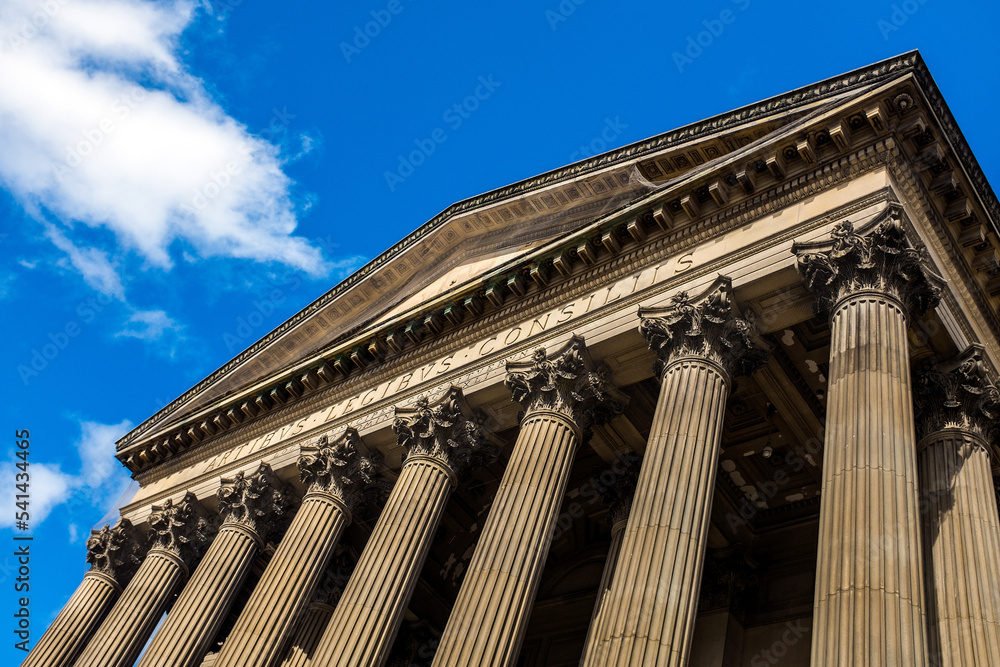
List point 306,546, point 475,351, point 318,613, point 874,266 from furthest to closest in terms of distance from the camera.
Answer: point 318,613, point 475,351, point 306,546, point 874,266

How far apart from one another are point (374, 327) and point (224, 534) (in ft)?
21.2

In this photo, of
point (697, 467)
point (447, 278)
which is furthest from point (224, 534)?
point (697, 467)

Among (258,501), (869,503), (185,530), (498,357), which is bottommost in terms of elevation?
(869,503)

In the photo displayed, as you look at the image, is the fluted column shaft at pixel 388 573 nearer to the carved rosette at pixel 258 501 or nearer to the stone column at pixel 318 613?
the carved rosette at pixel 258 501

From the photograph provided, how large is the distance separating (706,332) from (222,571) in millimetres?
13322

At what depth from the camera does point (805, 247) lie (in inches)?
573

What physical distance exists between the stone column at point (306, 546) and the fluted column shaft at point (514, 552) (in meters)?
5.50

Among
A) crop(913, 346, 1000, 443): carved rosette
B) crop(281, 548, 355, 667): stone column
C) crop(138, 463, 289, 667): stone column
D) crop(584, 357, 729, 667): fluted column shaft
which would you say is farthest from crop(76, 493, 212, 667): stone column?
crop(913, 346, 1000, 443): carved rosette

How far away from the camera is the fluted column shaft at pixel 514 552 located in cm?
1391

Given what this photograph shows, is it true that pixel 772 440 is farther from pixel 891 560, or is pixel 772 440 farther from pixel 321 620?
pixel 321 620

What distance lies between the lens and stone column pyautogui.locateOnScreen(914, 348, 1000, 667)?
38.4ft

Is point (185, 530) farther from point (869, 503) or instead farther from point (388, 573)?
point (869, 503)

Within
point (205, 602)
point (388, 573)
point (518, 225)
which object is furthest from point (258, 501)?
point (518, 225)

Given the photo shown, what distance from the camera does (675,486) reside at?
521 inches
